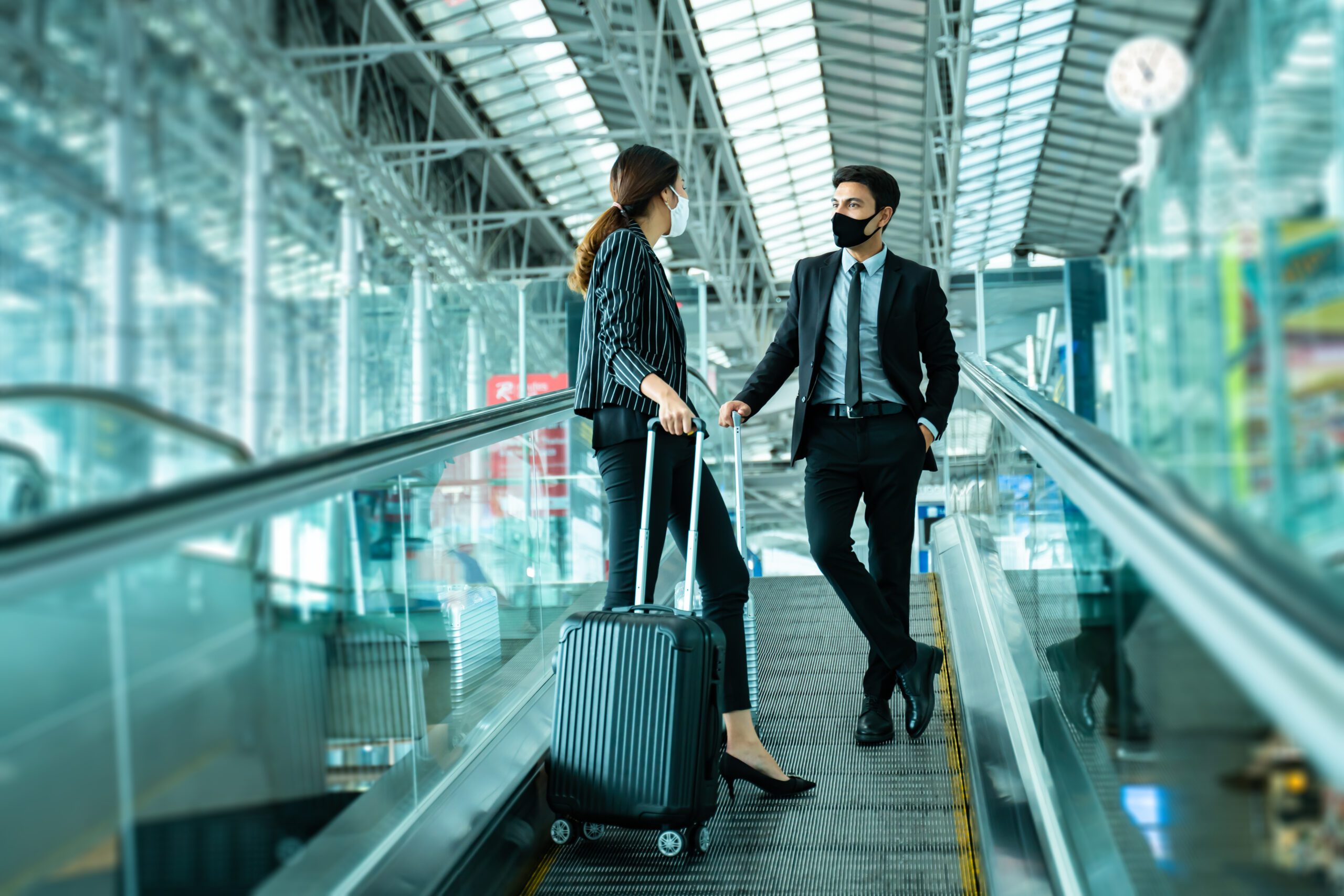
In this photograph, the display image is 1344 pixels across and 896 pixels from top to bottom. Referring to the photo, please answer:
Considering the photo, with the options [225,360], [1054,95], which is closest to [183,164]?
[225,360]

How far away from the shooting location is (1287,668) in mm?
980

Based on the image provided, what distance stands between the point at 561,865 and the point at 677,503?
91 cm

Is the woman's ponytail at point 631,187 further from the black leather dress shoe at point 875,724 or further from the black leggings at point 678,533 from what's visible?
the black leather dress shoe at point 875,724

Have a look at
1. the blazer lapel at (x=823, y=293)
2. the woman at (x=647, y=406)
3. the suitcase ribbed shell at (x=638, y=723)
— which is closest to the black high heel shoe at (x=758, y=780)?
the woman at (x=647, y=406)

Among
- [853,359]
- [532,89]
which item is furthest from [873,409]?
[532,89]

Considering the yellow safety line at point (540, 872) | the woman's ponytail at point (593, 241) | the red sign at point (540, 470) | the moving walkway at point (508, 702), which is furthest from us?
the red sign at point (540, 470)

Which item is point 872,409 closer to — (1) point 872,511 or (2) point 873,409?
(2) point 873,409

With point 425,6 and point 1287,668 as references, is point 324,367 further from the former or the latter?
point 425,6

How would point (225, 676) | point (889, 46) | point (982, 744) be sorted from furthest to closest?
1. point (889, 46)
2. point (982, 744)
3. point (225, 676)

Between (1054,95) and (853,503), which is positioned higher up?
(1054,95)

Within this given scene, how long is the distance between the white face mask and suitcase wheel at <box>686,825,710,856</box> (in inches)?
57.4

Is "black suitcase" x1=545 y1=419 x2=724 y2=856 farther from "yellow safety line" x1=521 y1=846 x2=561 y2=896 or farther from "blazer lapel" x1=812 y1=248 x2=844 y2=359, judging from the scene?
"blazer lapel" x1=812 y1=248 x2=844 y2=359

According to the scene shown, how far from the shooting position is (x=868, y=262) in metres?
3.64

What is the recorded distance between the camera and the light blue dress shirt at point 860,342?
3.54m
